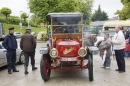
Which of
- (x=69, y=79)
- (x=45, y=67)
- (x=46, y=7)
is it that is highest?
(x=46, y=7)

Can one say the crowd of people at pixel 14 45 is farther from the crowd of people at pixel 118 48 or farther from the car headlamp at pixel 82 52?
the crowd of people at pixel 118 48

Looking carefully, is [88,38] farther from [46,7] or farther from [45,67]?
[46,7]

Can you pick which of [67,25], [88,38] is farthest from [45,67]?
[88,38]

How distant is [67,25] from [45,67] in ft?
5.78

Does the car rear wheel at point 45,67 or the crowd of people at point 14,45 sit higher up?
the crowd of people at point 14,45

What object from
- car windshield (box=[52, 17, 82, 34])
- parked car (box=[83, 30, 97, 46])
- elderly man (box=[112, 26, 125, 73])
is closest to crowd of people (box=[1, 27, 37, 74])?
car windshield (box=[52, 17, 82, 34])

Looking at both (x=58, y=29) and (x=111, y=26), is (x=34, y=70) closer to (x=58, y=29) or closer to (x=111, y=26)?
(x=58, y=29)

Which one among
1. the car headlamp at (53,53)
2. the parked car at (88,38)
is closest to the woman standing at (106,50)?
the parked car at (88,38)

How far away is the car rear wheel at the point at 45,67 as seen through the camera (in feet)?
24.7

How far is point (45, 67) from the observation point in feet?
25.8

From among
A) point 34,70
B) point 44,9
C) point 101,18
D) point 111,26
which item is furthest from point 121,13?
point 101,18

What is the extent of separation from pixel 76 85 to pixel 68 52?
1.15 m

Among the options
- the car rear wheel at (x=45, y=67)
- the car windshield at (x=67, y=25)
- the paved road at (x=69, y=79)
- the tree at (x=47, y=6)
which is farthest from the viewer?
the tree at (x=47, y=6)

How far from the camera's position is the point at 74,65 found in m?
8.00
